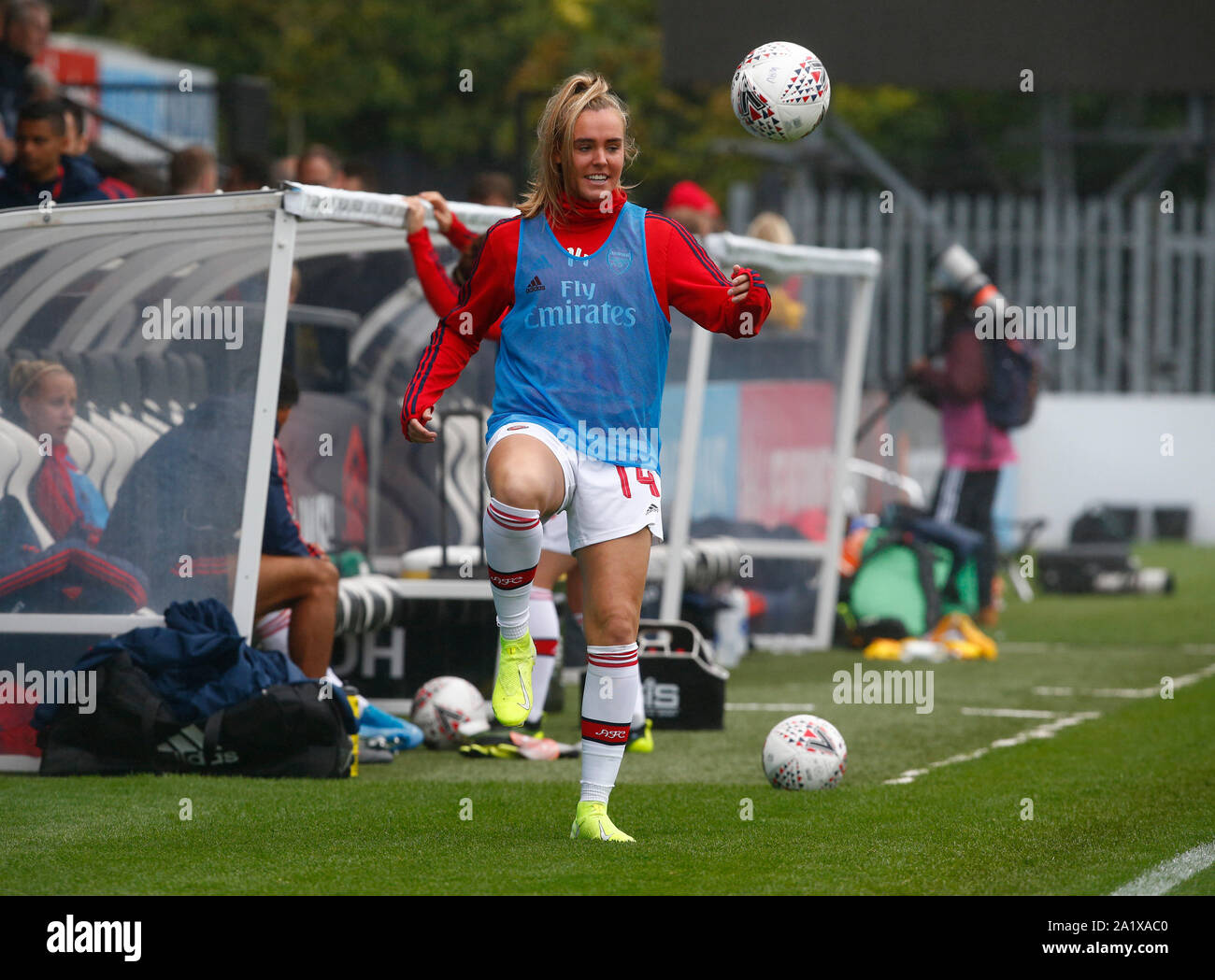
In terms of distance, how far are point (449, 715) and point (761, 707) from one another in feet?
6.74

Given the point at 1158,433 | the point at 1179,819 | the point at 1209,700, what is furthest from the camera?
the point at 1158,433

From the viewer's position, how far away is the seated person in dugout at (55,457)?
285 inches

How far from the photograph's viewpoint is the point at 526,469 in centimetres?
A: 530

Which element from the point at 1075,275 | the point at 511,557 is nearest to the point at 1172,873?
the point at 511,557

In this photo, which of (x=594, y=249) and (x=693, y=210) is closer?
(x=594, y=249)

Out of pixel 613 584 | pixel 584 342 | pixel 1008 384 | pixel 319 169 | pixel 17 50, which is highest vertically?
pixel 17 50

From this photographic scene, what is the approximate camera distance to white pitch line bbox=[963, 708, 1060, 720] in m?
9.07

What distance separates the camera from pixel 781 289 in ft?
40.6

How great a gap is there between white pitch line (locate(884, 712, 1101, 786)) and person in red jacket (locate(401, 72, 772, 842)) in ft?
5.91

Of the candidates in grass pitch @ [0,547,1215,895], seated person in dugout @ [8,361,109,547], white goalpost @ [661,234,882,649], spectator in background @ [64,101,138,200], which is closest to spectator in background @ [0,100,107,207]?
spectator in background @ [64,101,138,200]

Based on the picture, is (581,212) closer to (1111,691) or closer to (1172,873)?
(1172,873)
